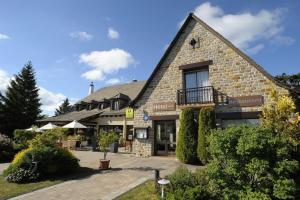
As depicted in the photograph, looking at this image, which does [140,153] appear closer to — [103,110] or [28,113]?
[103,110]

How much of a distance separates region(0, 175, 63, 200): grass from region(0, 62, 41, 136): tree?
84.7 ft

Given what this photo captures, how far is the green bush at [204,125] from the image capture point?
41.8ft

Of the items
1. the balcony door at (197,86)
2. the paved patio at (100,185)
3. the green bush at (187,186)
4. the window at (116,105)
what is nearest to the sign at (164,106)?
the balcony door at (197,86)

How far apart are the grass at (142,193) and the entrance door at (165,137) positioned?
7131mm

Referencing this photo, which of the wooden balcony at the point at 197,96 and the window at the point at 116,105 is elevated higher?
the window at the point at 116,105

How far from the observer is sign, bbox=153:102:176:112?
1538 centimetres

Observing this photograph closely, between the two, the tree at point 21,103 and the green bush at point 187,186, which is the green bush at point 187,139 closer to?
the green bush at point 187,186

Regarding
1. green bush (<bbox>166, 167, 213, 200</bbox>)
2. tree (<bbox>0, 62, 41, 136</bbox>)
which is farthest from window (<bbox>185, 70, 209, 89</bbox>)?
tree (<bbox>0, 62, 41, 136</bbox>)

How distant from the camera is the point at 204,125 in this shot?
42.6ft

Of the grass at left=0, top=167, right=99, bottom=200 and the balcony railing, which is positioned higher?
the balcony railing

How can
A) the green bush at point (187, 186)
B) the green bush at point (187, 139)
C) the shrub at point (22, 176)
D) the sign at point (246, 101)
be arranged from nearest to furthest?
the green bush at point (187, 186)
the shrub at point (22, 176)
the sign at point (246, 101)
the green bush at point (187, 139)

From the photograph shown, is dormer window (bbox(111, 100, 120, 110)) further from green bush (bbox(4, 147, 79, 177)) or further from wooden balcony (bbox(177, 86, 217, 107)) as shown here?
green bush (bbox(4, 147, 79, 177))

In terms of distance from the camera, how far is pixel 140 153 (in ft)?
53.5

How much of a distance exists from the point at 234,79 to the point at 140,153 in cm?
799
